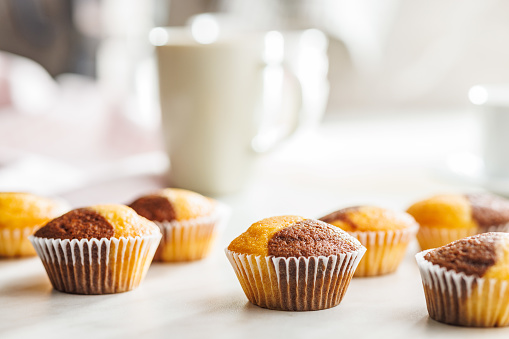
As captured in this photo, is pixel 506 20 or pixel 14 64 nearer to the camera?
pixel 14 64

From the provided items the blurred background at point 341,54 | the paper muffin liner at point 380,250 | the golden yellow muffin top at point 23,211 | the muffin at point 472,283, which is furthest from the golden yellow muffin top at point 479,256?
the blurred background at point 341,54

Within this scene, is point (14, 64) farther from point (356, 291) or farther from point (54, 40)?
point (356, 291)

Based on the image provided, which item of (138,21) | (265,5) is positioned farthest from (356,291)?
(138,21)

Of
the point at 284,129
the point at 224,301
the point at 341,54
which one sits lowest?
the point at 224,301

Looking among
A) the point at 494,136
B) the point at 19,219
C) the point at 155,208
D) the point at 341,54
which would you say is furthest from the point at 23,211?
the point at 341,54

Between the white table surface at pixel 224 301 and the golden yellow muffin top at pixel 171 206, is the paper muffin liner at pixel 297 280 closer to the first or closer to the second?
the white table surface at pixel 224 301

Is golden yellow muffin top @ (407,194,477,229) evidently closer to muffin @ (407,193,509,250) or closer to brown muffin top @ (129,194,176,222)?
muffin @ (407,193,509,250)

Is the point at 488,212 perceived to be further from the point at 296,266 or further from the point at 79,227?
the point at 79,227
